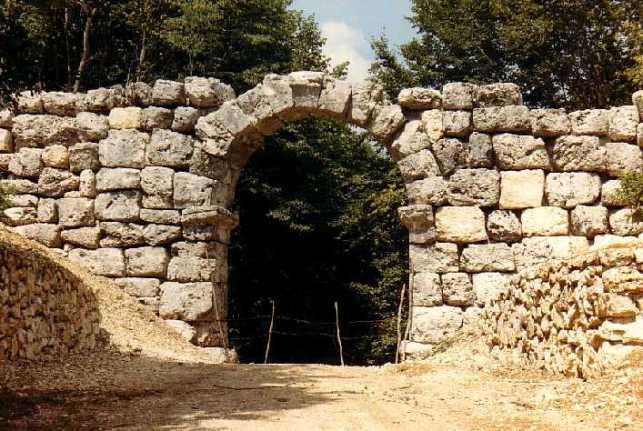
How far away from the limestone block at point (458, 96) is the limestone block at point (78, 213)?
5.77 m

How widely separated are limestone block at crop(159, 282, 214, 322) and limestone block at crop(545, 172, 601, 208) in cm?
537

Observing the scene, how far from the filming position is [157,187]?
456 inches

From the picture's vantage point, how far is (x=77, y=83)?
55.7 feet

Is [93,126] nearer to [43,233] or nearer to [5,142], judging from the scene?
[5,142]

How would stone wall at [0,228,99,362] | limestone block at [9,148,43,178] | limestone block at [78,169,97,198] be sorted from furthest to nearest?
limestone block at [9,148,43,178], limestone block at [78,169,97,198], stone wall at [0,228,99,362]

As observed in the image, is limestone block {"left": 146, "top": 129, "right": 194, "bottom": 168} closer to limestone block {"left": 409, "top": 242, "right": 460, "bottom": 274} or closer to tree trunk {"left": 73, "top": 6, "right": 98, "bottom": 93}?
limestone block {"left": 409, "top": 242, "right": 460, "bottom": 274}

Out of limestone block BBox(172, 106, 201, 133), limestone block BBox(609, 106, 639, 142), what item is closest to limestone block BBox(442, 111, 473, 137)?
limestone block BBox(609, 106, 639, 142)

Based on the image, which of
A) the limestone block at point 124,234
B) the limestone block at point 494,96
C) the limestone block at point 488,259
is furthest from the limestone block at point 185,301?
the limestone block at point 494,96

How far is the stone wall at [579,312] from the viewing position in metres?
5.99

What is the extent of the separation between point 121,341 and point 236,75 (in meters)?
8.61

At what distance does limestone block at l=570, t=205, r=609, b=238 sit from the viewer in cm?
1086

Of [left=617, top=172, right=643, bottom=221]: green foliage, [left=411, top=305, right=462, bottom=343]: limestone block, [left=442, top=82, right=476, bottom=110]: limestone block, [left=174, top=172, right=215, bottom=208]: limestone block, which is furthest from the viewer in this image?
[left=174, top=172, right=215, bottom=208]: limestone block

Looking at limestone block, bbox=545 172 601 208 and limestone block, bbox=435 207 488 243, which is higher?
limestone block, bbox=545 172 601 208

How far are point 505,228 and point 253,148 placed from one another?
4289mm
